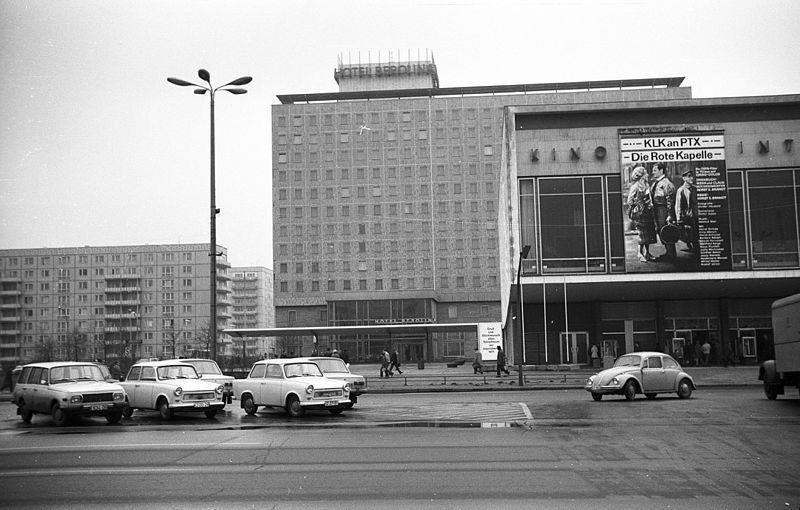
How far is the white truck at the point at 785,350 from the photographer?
72.3ft

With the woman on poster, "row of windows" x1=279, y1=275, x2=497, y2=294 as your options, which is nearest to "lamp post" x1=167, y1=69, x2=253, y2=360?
the woman on poster

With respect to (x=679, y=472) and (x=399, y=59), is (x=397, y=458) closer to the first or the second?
(x=679, y=472)

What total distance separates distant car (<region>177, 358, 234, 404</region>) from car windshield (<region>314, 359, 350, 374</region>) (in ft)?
9.03

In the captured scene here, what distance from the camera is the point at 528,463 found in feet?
38.1

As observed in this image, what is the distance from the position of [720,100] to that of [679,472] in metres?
40.8

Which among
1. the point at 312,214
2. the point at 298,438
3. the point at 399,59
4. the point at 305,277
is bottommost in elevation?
the point at 298,438

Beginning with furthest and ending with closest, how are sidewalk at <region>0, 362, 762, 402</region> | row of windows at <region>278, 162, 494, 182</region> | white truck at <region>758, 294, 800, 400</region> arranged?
row of windows at <region>278, 162, 494, 182</region>, sidewalk at <region>0, 362, 762, 402</region>, white truck at <region>758, 294, 800, 400</region>

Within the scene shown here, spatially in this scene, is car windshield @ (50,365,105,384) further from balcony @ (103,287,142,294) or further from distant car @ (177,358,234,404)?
balcony @ (103,287,142,294)

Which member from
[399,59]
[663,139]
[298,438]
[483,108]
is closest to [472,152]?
[483,108]

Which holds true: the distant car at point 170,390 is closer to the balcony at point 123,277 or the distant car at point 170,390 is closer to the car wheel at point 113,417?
the car wheel at point 113,417

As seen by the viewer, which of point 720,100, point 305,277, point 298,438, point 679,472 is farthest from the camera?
point 305,277

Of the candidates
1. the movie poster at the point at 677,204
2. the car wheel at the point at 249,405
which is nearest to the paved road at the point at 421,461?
the car wheel at the point at 249,405

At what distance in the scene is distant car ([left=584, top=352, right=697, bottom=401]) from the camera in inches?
945

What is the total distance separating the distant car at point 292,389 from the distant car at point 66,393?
334cm
